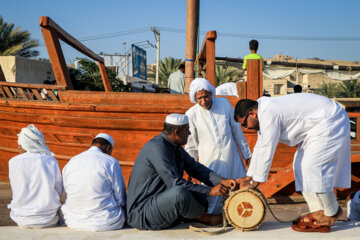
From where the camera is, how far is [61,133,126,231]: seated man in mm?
2965

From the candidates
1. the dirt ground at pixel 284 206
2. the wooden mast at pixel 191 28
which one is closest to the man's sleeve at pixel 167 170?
the dirt ground at pixel 284 206

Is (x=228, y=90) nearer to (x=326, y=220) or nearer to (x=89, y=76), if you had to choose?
(x=326, y=220)

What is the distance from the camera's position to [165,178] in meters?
2.97

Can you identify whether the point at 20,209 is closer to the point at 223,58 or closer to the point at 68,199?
the point at 68,199

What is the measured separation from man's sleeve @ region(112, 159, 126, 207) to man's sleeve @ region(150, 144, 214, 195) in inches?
11.7

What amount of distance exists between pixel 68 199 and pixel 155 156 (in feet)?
2.71

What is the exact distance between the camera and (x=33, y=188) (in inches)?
122

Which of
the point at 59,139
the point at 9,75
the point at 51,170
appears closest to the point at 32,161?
the point at 51,170

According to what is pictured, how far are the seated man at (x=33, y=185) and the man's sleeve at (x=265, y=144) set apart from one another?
1666 millimetres

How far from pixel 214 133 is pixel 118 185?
1122mm

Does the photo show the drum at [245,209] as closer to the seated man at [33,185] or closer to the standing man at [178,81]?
the seated man at [33,185]

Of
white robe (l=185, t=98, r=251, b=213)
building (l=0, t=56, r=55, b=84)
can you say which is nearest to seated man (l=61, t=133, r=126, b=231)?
white robe (l=185, t=98, r=251, b=213)

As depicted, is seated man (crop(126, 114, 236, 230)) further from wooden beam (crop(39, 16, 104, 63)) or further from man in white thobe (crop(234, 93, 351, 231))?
wooden beam (crop(39, 16, 104, 63))

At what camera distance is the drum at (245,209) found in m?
3.07
